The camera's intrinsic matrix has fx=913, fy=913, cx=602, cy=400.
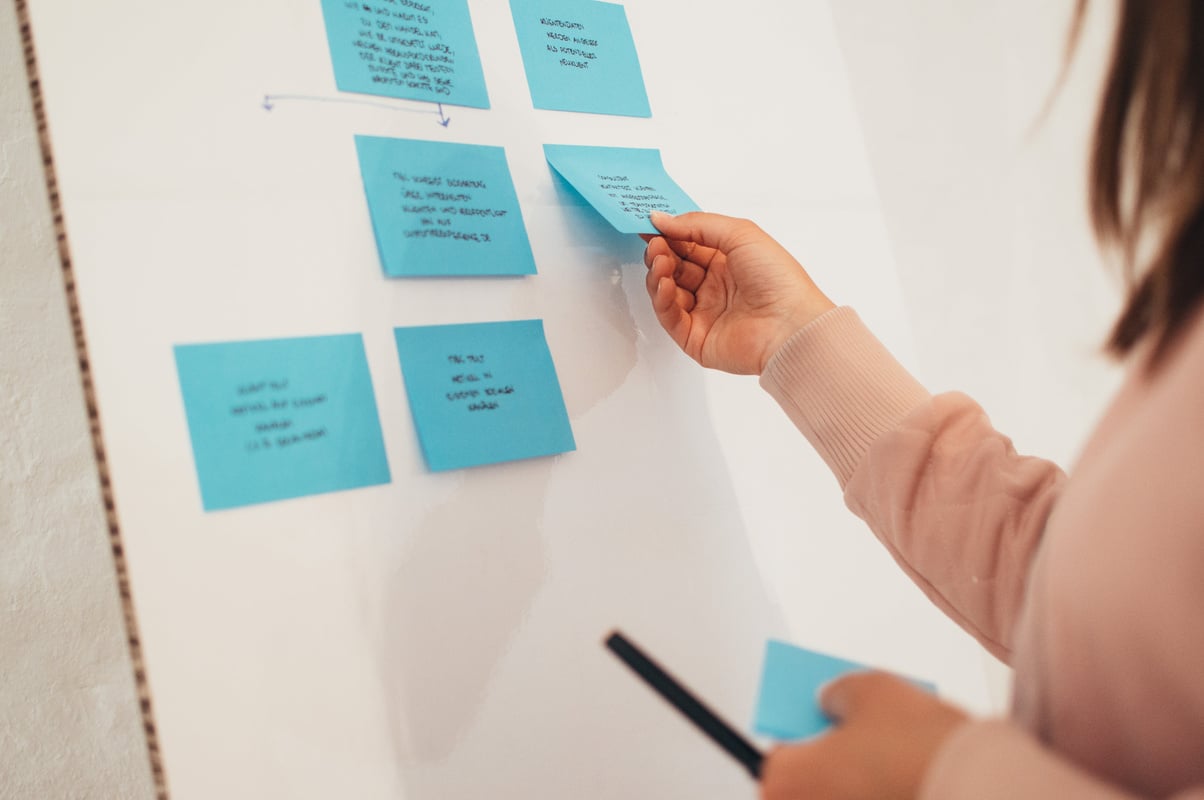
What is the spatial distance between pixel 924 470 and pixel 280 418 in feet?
1.41

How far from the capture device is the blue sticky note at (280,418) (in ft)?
1.66

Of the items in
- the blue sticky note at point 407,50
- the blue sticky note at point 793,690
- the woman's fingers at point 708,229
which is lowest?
the blue sticky note at point 793,690

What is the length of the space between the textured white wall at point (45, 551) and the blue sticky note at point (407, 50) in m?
0.55

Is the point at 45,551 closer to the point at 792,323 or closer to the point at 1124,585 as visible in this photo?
the point at 792,323

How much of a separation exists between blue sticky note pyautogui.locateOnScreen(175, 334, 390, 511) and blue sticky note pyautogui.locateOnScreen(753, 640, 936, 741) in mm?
262

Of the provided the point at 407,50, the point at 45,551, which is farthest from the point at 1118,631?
the point at 45,551

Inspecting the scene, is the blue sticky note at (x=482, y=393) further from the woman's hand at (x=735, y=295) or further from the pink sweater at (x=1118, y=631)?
the pink sweater at (x=1118, y=631)

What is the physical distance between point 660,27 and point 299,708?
63cm

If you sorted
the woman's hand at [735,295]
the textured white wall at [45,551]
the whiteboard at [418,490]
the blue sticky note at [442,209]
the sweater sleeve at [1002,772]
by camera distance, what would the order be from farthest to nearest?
the textured white wall at [45,551], the woman's hand at [735,295], the blue sticky note at [442,209], the whiteboard at [418,490], the sweater sleeve at [1002,772]

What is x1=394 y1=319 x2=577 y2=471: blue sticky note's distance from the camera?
59 cm

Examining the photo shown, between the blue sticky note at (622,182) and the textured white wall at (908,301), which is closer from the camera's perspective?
the blue sticky note at (622,182)

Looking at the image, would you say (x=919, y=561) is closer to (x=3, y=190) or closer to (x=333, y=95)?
(x=333, y=95)

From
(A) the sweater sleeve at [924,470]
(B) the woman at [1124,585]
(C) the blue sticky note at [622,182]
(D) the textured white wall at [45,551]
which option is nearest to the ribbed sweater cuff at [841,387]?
(A) the sweater sleeve at [924,470]

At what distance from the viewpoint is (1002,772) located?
1.13 feet
